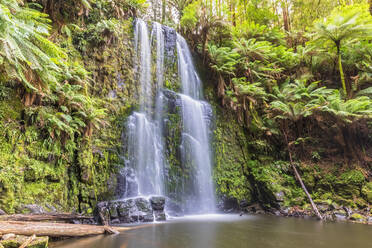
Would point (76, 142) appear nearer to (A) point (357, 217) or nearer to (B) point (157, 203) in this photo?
(B) point (157, 203)

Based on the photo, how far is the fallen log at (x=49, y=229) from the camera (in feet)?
10.1

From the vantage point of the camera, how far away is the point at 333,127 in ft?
31.3

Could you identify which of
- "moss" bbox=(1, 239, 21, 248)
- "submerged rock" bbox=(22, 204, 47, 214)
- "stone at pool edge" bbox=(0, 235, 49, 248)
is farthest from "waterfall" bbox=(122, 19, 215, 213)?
"moss" bbox=(1, 239, 21, 248)

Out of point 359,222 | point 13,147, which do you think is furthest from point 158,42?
point 359,222

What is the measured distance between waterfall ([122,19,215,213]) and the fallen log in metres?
2.19

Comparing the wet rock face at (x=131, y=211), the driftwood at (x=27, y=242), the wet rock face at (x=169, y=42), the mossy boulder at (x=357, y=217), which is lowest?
→ the mossy boulder at (x=357, y=217)

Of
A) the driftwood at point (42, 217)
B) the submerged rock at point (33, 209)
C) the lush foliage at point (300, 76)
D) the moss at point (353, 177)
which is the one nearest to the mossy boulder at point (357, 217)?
the moss at point (353, 177)

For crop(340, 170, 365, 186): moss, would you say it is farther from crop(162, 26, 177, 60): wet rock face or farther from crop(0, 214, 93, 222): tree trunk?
crop(0, 214, 93, 222): tree trunk

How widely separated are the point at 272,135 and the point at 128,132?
264 inches

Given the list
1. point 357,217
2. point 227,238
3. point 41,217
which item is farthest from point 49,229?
point 357,217

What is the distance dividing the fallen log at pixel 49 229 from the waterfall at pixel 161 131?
219cm

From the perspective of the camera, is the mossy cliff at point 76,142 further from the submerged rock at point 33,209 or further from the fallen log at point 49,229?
the fallen log at point 49,229

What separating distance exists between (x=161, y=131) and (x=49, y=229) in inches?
194

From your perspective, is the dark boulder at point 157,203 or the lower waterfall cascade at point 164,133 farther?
the lower waterfall cascade at point 164,133
